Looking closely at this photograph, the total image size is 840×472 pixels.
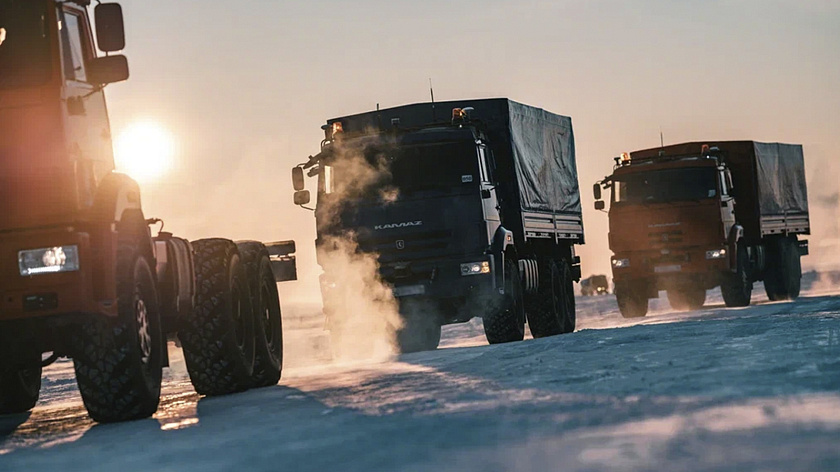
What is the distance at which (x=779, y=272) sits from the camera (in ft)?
110

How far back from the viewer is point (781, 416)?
7.28 metres

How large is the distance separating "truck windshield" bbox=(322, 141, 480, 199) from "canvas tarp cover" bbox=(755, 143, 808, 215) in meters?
14.4

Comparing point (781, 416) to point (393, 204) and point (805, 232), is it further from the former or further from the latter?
point (805, 232)

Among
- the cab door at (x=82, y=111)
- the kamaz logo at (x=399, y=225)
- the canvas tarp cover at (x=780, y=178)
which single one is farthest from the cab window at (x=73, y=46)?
the canvas tarp cover at (x=780, y=178)

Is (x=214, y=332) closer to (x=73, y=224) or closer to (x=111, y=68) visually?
(x=111, y=68)

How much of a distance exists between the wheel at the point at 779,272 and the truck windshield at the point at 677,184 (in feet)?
20.2

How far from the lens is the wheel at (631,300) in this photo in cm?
2970

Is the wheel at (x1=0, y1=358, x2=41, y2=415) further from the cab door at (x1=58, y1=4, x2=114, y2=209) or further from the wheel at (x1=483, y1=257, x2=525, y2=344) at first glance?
the wheel at (x1=483, y1=257, x2=525, y2=344)

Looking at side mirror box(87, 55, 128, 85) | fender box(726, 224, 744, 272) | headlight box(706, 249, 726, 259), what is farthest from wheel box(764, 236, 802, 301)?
side mirror box(87, 55, 128, 85)

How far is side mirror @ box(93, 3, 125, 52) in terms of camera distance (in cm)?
995

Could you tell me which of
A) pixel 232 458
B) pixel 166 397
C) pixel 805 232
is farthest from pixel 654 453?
pixel 805 232

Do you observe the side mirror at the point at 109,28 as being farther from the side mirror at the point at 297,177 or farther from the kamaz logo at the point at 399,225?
the side mirror at the point at 297,177

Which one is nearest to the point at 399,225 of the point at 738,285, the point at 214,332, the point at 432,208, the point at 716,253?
the point at 432,208

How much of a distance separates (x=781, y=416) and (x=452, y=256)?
11514 mm
